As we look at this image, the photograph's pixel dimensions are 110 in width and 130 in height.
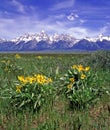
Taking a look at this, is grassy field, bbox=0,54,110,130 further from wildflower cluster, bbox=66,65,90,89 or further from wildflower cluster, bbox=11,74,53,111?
wildflower cluster, bbox=66,65,90,89

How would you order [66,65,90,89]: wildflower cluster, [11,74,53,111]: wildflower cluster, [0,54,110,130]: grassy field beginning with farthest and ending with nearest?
[66,65,90,89]: wildflower cluster, [11,74,53,111]: wildflower cluster, [0,54,110,130]: grassy field

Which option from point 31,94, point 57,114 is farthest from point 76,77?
point 57,114

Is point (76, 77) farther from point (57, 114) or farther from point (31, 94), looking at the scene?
point (57, 114)

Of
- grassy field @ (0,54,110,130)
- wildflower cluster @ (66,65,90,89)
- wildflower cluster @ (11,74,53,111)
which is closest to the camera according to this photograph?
grassy field @ (0,54,110,130)

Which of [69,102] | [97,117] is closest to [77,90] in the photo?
[69,102]

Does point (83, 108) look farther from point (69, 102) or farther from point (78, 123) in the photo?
point (78, 123)

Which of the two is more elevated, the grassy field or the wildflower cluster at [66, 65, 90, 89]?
the wildflower cluster at [66, 65, 90, 89]

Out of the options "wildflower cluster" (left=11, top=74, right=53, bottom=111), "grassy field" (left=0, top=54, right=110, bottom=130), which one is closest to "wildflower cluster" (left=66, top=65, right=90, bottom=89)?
"grassy field" (left=0, top=54, right=110, bottom=130)

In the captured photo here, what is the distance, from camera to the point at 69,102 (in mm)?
7270

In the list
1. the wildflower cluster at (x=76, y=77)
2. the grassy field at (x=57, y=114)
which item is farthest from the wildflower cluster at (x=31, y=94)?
the wildflower cluster at (x=76, y=77)

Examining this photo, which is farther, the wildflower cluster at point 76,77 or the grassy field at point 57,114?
the wildflower cluster at point 76,77

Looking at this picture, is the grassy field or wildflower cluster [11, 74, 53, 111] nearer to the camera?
the grassy field

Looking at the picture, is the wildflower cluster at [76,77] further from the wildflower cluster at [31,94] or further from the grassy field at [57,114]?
the wildflower cluster at [31,94]

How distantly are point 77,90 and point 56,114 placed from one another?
0.99 m
